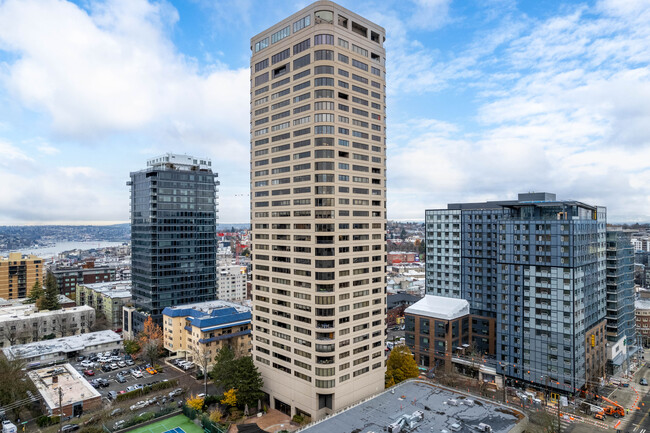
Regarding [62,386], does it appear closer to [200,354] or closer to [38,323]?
[200,354]

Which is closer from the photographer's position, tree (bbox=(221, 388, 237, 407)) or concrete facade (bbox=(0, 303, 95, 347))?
tree (bbox=(221, 388, 237, 407))

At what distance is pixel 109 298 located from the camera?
14200 centimetres

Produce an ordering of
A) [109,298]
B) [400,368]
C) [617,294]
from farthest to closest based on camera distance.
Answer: [109,298] → [617,294] → [400,368]

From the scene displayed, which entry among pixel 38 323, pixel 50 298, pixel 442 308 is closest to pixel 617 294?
pixel 442 308

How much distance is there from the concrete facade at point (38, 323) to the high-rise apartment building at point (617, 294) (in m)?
149

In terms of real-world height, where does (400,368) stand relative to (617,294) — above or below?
below

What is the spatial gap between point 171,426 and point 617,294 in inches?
3971

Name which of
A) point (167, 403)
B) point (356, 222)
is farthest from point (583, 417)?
point (167, 403)

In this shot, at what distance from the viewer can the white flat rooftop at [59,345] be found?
95.2m

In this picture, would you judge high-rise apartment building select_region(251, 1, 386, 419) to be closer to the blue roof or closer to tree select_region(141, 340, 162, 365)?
the blue roof

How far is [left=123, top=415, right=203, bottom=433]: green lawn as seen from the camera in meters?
62.0

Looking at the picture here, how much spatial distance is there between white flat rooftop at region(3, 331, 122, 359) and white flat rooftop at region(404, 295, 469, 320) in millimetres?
85385

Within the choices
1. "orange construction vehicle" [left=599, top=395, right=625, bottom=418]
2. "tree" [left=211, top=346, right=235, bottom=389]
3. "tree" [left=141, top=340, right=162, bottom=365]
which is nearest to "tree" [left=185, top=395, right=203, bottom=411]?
"tree" [left=211, top=346, right=235, bottom=389]

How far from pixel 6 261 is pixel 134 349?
105 m
